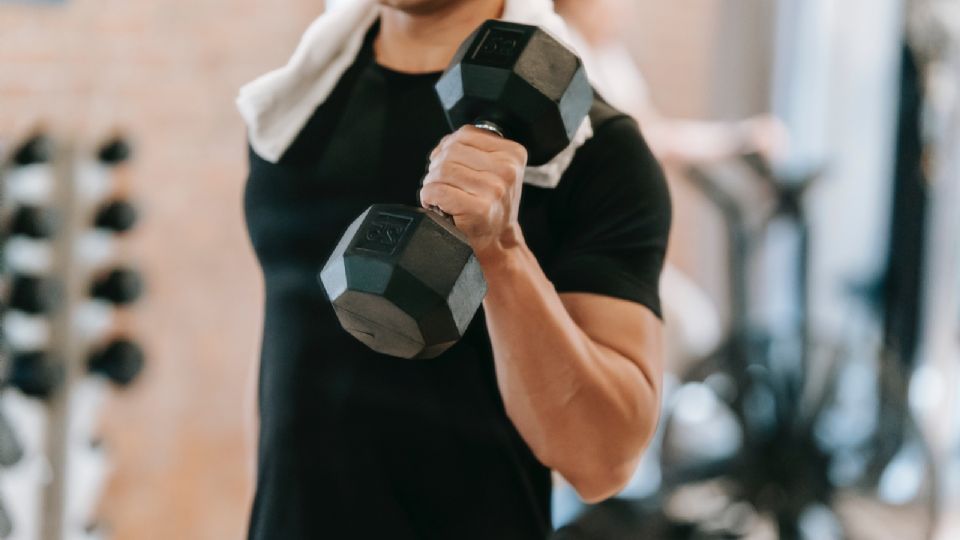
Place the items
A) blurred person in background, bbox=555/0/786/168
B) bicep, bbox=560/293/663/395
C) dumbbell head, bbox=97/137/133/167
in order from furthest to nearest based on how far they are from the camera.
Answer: blurred person in background, bbox=555/0/786/168
dumbbell head, bbox=97/137/133/167
bicep, bbox=560/293/663/395

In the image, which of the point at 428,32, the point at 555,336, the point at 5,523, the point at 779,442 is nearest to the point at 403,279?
the point at 555,336

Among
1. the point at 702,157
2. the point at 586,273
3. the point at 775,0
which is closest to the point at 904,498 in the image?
the point at 702,157

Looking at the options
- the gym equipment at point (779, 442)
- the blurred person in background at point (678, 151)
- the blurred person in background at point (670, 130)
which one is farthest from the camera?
the gym equipment at point (779, 442)

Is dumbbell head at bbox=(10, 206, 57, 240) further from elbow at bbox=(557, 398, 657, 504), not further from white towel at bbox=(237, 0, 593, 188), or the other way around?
elbow at bbox=(557, 398, 657, 504)

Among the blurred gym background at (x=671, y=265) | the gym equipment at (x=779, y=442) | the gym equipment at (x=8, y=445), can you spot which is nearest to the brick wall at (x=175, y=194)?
the blurred gym background at (x=671, y=265)

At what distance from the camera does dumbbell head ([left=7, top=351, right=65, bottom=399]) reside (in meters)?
0.74

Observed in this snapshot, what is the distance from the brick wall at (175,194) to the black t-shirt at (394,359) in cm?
10

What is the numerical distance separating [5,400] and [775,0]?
2.77 m

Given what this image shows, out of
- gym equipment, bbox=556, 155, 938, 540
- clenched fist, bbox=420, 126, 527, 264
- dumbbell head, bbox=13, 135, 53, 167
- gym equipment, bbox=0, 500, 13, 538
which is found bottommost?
gym equipment, bbox=556, 155, 938, 540

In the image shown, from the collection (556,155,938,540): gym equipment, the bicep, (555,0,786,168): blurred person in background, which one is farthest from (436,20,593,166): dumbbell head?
(556,155,938,540): gym equipment

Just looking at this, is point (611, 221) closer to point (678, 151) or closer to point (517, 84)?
point (517, 84)

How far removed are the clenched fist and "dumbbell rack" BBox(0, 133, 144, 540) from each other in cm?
39

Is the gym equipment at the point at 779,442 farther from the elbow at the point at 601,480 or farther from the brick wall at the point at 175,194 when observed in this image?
the elbow at the point at 601,480

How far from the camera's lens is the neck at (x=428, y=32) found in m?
0.61
